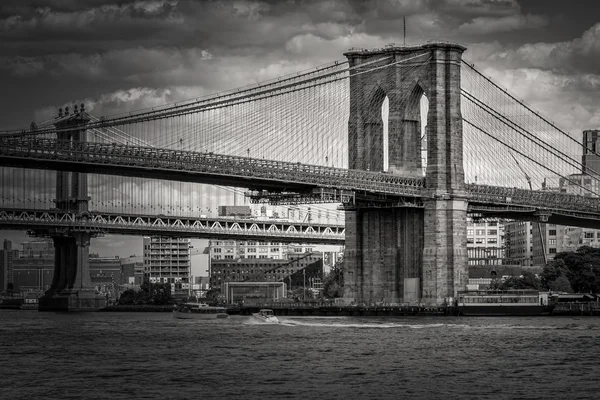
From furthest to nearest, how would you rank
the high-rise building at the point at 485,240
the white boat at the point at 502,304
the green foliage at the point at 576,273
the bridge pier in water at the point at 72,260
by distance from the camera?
the high-rise building at the point at 485,240, the bridge pier in water at the point at 72,260, the green foliage at the point at 576,273, the white boat at the point at 502,304

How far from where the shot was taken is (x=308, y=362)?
1991 inches

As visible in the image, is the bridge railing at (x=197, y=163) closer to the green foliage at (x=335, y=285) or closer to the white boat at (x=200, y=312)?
the white boat at (x=200, y=312)

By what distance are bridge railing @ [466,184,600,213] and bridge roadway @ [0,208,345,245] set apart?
116 feet

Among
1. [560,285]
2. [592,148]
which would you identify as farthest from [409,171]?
[592,148]

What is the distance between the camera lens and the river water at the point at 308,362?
42750 millimetres

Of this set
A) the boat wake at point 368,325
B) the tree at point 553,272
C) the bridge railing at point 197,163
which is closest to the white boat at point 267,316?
the boat wake at point 368,325

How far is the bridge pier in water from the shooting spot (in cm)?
11614

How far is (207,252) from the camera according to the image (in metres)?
199

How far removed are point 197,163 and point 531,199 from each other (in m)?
25.4

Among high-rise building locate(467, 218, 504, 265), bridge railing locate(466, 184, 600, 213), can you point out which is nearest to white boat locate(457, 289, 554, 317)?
bridge railing locate(466, 184, 600, 213)

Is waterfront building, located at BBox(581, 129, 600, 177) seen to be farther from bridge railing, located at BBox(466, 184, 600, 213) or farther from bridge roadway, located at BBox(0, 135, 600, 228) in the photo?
bridge roadway, located at BBox(0, 135, 600, 228)

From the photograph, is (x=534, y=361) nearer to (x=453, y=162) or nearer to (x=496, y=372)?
(x=496, y=372)

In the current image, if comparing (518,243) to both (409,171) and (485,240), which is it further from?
(409,171)

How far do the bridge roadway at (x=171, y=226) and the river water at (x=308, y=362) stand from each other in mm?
44713
